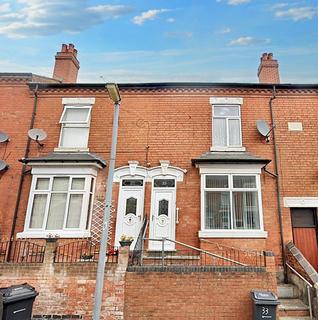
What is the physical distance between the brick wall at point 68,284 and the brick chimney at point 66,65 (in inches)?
350

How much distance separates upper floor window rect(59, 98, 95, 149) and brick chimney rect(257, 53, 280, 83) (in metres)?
8.06

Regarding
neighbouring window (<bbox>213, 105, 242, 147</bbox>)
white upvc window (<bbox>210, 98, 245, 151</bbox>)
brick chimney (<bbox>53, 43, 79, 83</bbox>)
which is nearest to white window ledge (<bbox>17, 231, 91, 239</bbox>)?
white upvc window (<bbox>210, 98, 245, 151</bbox>)

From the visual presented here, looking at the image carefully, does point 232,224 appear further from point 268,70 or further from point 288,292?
point 268,70

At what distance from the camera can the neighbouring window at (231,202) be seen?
394 inches

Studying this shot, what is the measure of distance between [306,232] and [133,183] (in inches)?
264

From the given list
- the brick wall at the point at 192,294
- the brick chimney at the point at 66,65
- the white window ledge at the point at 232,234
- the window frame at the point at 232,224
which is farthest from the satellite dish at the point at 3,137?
the white window ledge at the point at 232,234

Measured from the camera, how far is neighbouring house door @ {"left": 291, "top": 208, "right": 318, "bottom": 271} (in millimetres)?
Result: 9984

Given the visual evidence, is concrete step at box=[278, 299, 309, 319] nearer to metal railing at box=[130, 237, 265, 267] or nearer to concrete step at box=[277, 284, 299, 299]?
concrete step at box=[277, 284, 299, 299]

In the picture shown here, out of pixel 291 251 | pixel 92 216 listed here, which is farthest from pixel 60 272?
pixel 291 251

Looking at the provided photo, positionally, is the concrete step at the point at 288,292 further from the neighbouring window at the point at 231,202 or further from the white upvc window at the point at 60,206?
the white upvc window at the point at 60,206

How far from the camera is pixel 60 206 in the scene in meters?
10.4

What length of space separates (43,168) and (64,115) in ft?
8.62

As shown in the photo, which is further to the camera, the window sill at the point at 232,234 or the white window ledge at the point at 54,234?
the white window ledge at the point at 54,234

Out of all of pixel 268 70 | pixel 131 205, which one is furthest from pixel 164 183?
pixel 268 70
